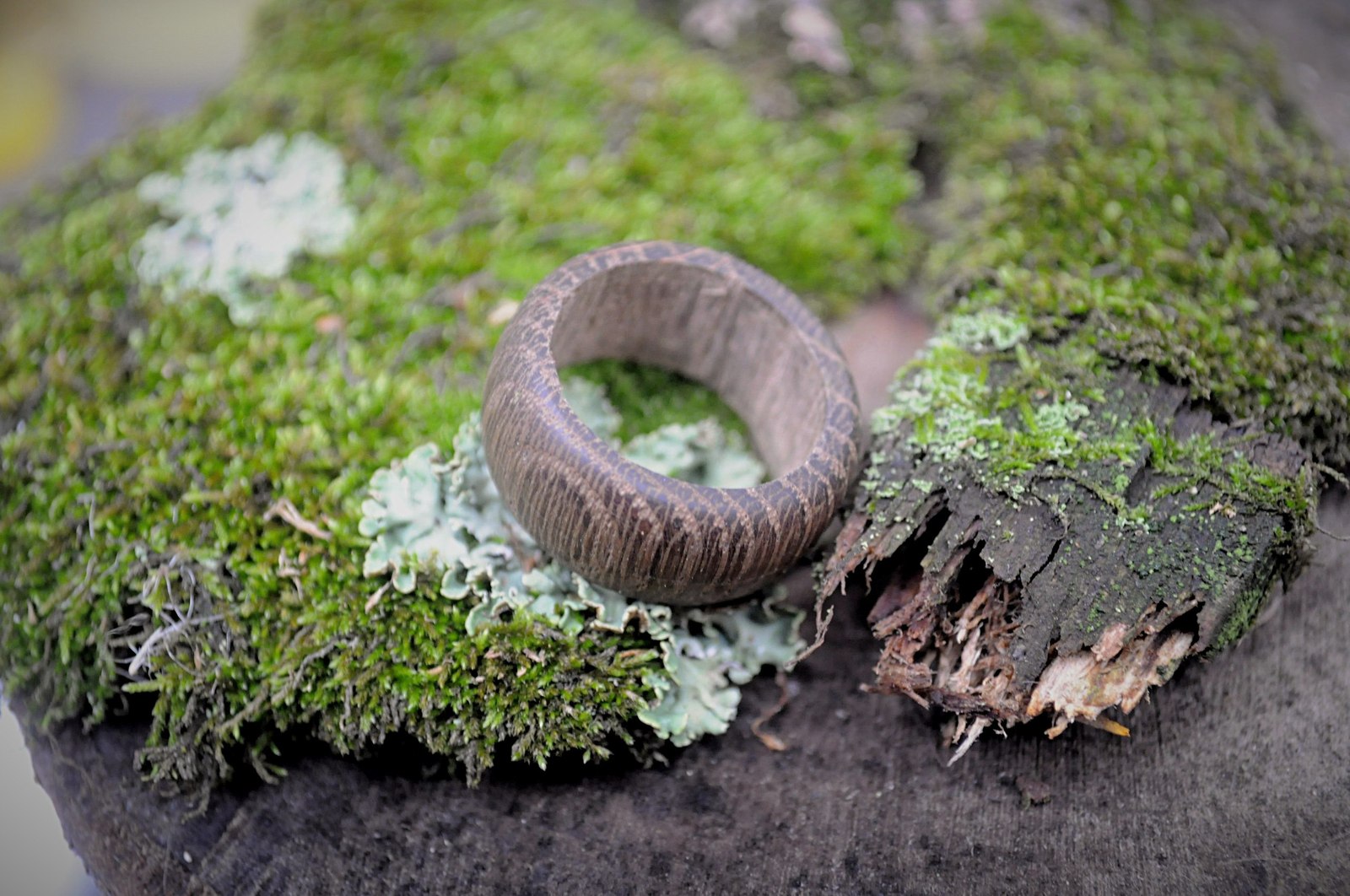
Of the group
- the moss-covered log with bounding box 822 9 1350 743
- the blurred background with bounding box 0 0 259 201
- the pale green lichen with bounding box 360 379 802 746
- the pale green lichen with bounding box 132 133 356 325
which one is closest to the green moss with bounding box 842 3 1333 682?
the moss-covered log with bounding box 822 9 1350 743

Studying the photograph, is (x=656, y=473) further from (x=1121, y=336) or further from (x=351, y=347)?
(x=1121, y=336)

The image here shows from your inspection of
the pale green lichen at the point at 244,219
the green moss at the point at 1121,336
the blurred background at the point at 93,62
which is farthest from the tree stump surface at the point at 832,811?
the blurred background at the point at 93,62

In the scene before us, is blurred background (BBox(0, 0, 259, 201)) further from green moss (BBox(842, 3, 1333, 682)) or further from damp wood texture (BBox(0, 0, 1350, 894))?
green moss (BBox(842, 3, 1333, 682))

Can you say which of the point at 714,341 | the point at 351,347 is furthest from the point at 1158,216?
the point at 351,347

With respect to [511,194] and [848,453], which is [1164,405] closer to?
[848,453]

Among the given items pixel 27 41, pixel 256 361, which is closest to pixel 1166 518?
pixel 256 361

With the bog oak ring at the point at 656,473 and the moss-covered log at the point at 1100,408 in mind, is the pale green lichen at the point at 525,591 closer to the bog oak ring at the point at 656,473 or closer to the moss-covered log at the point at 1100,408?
the bog oak ring at the point at 656,473
